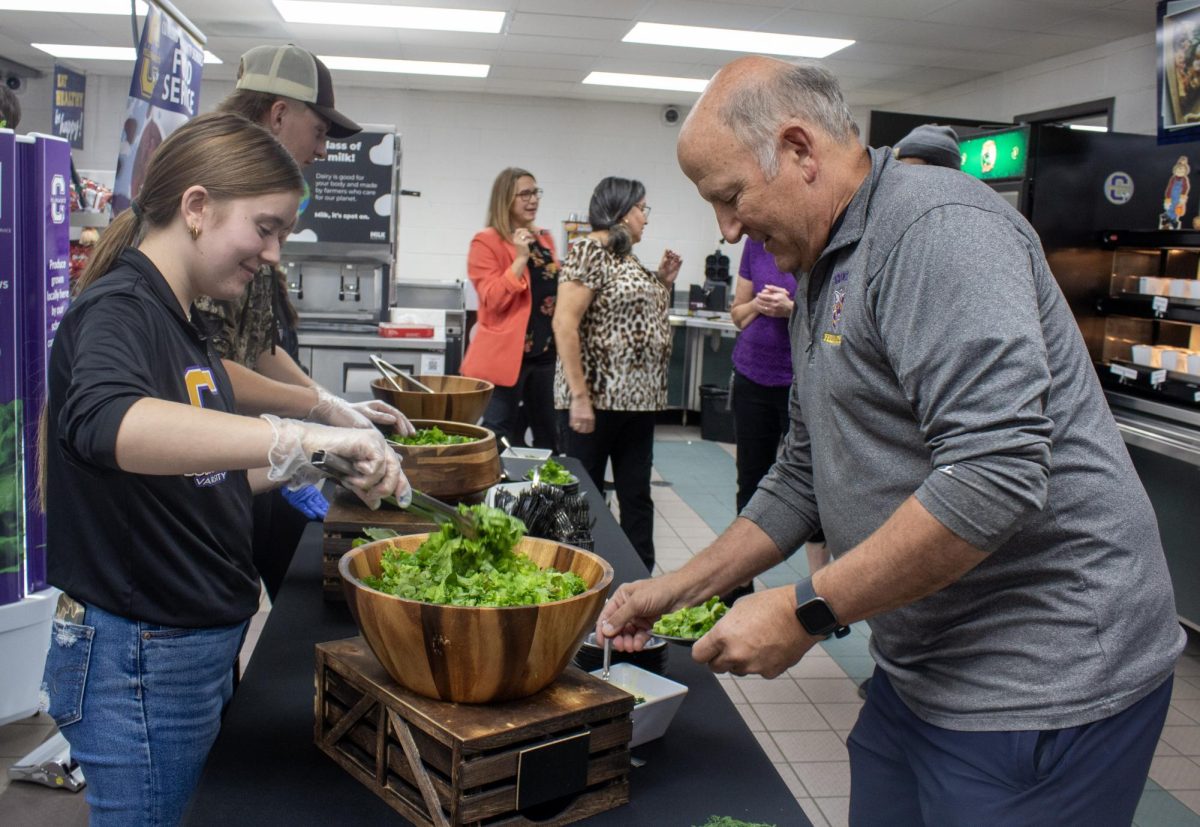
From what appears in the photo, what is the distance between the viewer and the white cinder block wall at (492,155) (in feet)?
35.7

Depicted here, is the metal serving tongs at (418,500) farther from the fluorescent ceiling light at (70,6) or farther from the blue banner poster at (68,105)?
the blue banner poster at (68,105)

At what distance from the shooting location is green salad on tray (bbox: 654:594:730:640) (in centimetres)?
173

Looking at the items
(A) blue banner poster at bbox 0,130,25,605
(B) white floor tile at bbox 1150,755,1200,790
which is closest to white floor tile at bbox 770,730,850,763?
(B) white floor tile at bbox 1150,755,1200,790

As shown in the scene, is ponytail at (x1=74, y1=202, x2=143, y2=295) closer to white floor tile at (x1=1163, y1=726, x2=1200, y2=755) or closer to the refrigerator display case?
white floor tile at (x1=1163, y1=726, x2=1200, y2=755)

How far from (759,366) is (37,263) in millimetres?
2376

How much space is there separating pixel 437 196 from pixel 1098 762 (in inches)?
405

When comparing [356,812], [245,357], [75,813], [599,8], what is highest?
[599,8]

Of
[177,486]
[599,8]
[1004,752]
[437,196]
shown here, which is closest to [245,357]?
[177,486]

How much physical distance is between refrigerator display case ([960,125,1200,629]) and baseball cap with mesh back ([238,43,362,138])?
10.4ft

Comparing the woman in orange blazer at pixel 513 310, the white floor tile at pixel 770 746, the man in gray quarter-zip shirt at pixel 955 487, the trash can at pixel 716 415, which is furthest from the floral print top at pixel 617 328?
the trash can at pixel 716 415

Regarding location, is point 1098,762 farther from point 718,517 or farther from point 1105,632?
point 718,517

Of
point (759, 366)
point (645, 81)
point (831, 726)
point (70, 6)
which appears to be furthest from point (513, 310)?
point (645, 81)

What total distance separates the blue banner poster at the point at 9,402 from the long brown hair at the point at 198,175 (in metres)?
1.48

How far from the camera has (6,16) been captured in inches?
328
